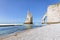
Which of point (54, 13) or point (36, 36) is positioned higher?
point (54, 13)

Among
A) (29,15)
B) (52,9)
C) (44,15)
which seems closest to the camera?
(52,9)

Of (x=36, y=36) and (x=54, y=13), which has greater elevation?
(x=54, y=13)

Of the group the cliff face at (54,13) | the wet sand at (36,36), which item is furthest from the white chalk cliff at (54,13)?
the wet sand at (36,36)

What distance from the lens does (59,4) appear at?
3416 cm

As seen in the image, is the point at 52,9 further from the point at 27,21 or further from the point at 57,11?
the point at 27,21

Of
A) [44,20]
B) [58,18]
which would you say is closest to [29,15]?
[44,20]

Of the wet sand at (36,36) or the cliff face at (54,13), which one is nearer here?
the wet sand at (36,36)

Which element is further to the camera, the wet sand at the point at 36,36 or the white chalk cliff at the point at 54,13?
the white chalk cliff at the point at 54,13

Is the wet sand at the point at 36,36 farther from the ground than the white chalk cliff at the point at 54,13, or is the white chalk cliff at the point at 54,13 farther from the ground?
the white chalk cliff at the point at 54,13

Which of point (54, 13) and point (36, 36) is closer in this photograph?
point (36, 36)

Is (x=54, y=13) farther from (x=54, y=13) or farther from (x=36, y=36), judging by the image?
(x=36, y=36)

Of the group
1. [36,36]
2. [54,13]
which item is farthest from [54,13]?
[36,36]

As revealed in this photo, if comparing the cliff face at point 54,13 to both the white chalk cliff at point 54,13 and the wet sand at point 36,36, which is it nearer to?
the white chalk cliff at point 54,13

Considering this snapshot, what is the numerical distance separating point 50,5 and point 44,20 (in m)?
10.2
